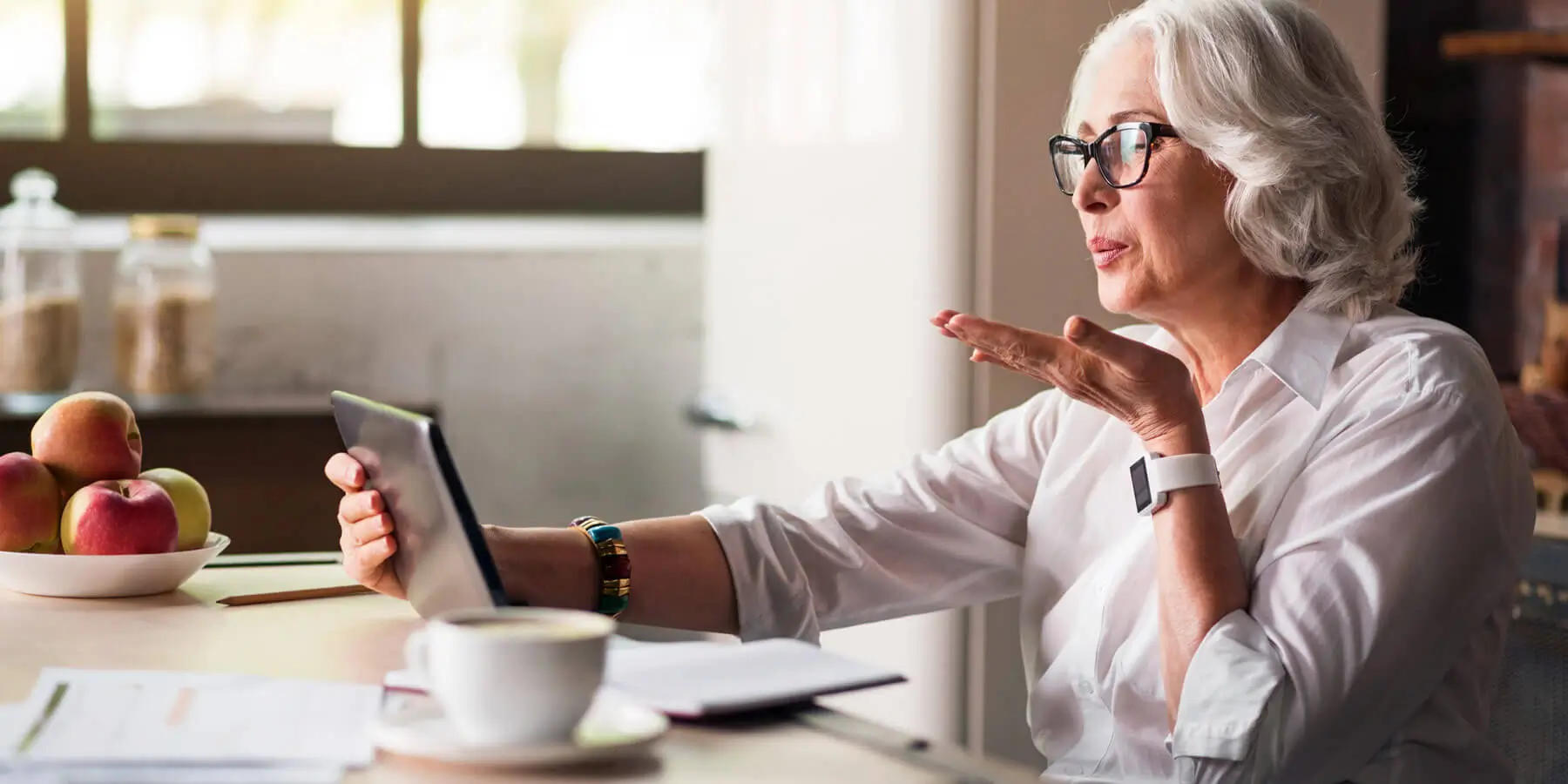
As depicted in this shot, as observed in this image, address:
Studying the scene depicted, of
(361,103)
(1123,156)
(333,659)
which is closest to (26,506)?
(333,659)

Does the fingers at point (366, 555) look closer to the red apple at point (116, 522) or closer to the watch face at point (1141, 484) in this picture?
the red apple at point (116, 522)

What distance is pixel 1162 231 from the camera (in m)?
1.36

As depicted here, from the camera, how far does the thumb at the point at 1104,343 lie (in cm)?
113

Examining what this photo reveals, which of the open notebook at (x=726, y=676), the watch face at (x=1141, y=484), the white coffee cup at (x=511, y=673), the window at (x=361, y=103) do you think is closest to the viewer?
the white coffee cup at (x=511, y=673)

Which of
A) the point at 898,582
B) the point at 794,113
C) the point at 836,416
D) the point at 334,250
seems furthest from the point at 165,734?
the point at 334,250

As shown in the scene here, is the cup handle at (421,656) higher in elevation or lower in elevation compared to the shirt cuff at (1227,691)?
higher

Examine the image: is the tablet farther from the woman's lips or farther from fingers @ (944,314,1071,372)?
the woman's lips

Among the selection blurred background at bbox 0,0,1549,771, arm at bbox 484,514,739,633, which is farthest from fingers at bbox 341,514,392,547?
blurred background at bbox 0,0,1549,771

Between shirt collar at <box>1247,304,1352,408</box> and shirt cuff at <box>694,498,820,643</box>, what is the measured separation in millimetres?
441

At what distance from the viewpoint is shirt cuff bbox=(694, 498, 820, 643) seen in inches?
56.4

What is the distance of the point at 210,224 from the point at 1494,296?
201 cm

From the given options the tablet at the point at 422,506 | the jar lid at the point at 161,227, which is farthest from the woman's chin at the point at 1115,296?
the jar lid at the point at 161,227

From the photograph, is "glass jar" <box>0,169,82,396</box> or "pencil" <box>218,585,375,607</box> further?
"glass jar" <box>0,169,82,396</box>

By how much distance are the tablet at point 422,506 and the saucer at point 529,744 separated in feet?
0.43
